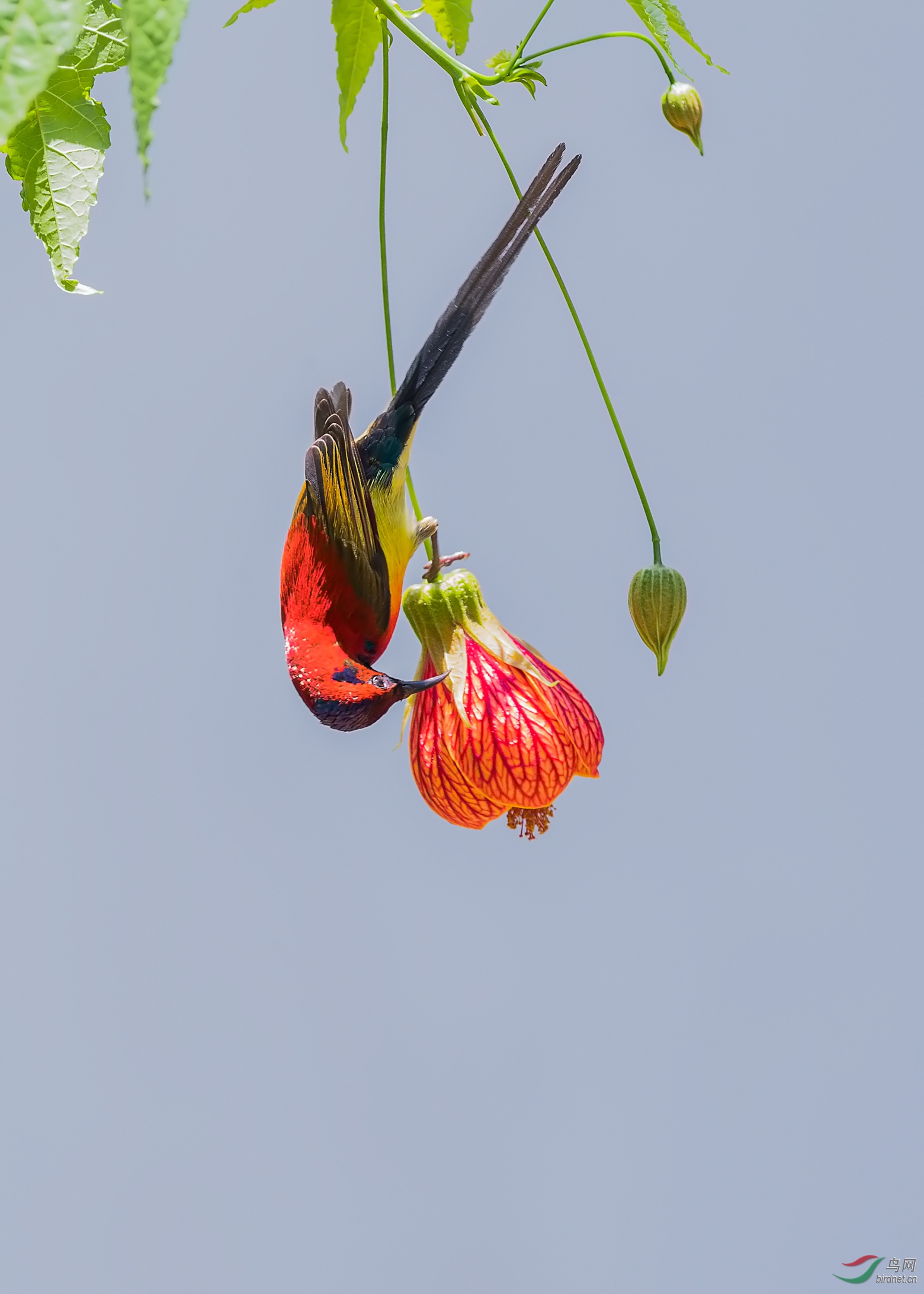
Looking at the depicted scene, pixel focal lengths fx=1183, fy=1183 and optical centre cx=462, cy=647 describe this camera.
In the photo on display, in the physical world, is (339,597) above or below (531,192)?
below

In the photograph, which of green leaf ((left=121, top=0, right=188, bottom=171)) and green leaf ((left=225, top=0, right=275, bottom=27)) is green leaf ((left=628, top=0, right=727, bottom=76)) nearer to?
green leaf ((left=225, top=0, right=275, bottom=27))

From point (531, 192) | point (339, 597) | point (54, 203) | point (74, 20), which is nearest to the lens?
point (74, 20)

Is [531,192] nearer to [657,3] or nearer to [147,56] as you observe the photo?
[657,3]

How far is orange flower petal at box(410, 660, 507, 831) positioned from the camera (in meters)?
0.49

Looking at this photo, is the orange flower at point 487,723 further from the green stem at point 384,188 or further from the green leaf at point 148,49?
the green leaf at point 148,49

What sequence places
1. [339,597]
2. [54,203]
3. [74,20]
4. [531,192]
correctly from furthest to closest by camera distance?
1. [339,597]
2. [531,192]
3. [54,203]
4. [74,20]

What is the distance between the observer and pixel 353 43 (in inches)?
17.4

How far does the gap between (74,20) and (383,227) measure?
32 cm

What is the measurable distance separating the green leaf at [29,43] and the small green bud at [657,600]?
0.39m

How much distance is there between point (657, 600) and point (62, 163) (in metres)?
0.29

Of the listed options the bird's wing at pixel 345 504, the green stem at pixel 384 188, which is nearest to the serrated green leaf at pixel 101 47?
the green stem at pixel 384 188

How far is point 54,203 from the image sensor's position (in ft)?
1.20

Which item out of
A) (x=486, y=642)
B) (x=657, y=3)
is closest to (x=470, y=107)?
(x=657, y=3)

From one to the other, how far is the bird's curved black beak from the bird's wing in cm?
6
